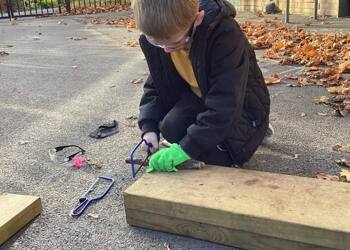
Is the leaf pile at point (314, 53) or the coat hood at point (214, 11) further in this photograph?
the leaf pile at point (314, 53)

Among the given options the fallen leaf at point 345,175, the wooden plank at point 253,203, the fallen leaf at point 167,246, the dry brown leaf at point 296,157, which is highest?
the wooden plank at point 253,203

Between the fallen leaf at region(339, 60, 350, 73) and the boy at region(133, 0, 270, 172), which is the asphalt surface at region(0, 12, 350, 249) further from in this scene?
the fallen leaf at region(339, 60, 350, 73)

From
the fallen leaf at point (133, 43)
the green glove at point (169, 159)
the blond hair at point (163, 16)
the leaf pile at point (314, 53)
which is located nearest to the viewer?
the blond hair at point (163, 16)

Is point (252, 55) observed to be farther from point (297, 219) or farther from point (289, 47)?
point (289, 47)

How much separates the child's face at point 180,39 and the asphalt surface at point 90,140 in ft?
2.62

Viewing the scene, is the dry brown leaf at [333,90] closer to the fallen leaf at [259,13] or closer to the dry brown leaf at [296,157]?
the dry brown leaf at [296,157]

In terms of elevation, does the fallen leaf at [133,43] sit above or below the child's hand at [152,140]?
below

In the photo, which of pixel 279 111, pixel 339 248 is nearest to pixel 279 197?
pixel 339 248

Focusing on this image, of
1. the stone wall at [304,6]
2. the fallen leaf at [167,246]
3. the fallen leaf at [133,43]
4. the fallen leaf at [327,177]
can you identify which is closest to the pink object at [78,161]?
the fallen leaf at [167,246]

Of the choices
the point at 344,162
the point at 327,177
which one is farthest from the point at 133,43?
the point at 327,177

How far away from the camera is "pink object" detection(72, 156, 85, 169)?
2.82 m

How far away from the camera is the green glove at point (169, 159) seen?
224 cm

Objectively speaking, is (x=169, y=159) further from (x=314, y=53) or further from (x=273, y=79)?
(x=314, y=53)

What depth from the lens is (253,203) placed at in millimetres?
1917
